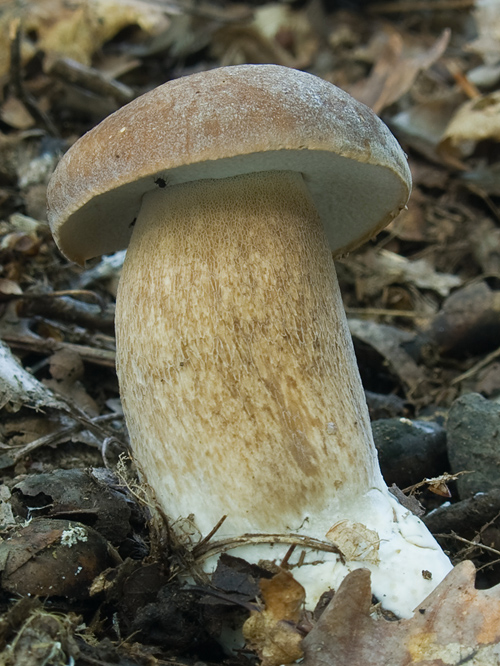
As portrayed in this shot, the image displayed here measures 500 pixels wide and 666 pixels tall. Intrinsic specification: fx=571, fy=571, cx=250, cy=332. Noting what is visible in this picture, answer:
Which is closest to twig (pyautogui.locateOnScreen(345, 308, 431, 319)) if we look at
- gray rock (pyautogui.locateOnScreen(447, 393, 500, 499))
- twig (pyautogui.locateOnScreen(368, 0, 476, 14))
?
gray rock (pyautogui.locateOnScreen(447, 393, 500, 499))

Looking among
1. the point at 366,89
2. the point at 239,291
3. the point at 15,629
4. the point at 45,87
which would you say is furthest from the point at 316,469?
the point at 366,89

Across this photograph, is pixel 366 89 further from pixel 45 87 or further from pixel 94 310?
pixel 94 310

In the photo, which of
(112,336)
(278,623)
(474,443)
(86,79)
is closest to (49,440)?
(112,336)

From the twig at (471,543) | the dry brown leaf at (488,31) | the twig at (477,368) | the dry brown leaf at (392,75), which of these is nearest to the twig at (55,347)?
the twig at (471,543)

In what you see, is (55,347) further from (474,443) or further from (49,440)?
(474,443)

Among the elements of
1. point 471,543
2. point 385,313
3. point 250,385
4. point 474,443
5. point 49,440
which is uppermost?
point 250,385

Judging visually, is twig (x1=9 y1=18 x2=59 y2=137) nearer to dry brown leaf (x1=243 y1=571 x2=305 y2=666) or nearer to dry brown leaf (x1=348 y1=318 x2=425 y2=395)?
dry brown leaf (x1=348 y1=318 x2=425 y2=395)
